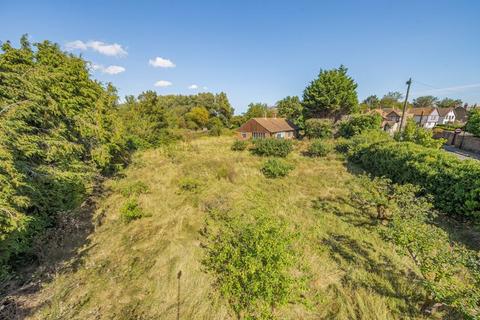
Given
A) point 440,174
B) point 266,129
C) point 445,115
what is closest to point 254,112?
point 266,129

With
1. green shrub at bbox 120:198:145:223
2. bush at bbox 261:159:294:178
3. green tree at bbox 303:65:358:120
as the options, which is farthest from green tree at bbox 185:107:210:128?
green shrub at bbox 120:198:145:223

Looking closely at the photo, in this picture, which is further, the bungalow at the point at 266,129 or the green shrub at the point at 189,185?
the bungalow at the point at 266,129

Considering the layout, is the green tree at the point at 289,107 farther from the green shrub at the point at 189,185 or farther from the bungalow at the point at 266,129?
the green shrub at the point at 189,185

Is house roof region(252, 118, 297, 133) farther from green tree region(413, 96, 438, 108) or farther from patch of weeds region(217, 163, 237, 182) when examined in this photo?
green tree region(413, 96, 438, 108)

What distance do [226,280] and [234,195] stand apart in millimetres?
4905

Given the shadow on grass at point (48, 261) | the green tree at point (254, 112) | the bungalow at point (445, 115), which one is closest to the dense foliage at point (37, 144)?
the shadow on grass at point (48, 261)

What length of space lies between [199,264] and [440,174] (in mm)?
9469

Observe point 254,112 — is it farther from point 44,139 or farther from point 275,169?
point 44,139

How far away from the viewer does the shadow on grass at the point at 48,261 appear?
14.0 ft

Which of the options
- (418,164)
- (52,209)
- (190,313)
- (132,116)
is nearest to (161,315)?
(190,313)

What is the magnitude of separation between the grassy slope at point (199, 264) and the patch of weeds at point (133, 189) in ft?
1.15

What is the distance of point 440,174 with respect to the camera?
303 inches

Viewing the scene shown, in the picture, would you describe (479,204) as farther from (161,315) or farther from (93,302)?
(93,302)

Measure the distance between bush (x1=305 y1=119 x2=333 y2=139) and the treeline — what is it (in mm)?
21325
